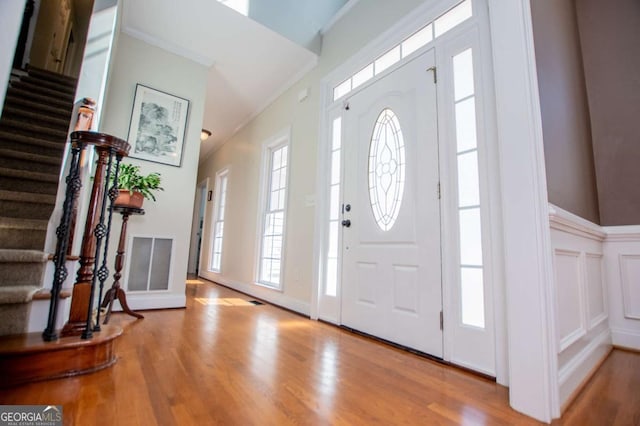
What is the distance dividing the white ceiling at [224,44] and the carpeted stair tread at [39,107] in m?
1.07

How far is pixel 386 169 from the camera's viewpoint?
217 centimetres

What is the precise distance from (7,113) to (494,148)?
3.79m

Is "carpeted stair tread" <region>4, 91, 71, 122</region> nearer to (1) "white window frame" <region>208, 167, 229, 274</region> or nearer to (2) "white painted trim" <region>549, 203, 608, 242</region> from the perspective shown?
(1) "white window frame" <region>208, 167, 229, 274</region>

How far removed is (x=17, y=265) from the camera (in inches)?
56.8

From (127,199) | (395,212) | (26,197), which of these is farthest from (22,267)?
(395,212)

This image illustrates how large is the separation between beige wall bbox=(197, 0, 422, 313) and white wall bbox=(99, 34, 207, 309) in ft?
3.57

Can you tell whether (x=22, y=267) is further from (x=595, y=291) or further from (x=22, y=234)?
(x=595, y=291)

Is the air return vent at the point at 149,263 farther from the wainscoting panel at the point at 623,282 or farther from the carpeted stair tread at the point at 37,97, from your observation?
the wainscoting panel at the point at 623,282

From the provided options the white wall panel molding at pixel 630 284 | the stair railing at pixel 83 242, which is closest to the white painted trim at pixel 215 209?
the stair railing at pixel 83 242

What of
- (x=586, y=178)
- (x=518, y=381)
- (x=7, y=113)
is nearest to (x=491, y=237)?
(x=518, y=381)

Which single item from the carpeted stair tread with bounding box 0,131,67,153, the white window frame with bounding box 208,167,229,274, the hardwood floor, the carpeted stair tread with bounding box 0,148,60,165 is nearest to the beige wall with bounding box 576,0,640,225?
the hardwood floor

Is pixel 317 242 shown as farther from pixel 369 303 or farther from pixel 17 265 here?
pixel 17 265

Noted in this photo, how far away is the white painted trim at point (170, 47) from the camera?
298 centimetres

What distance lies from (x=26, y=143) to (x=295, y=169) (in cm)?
235
